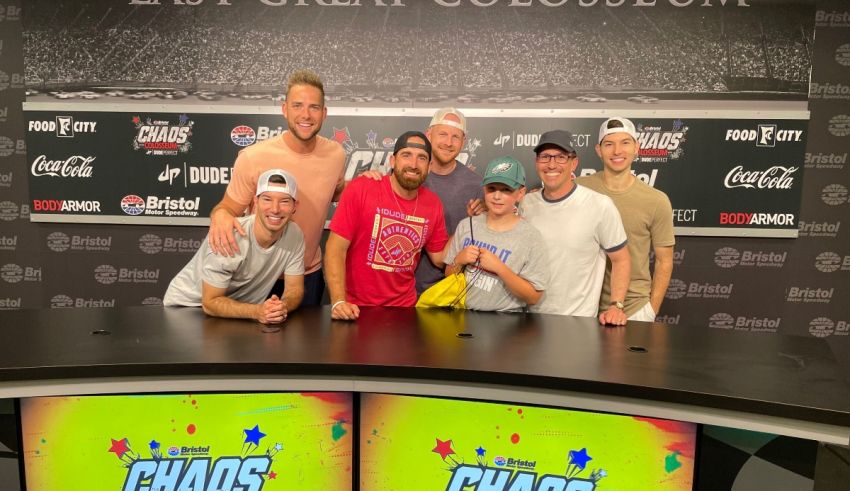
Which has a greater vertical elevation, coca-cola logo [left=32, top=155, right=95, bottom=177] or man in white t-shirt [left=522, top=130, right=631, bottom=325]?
coca-cola logo [left=32, top=155, right=95, bottom=177]

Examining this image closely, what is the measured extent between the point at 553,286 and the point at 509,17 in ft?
7.15

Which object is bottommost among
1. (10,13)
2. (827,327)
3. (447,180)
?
(827,327)

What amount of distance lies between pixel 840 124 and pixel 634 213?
219 cm

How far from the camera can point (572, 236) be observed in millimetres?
2477

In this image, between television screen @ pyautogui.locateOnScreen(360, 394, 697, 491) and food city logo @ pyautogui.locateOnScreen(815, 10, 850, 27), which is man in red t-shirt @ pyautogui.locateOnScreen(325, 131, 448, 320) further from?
food city logo @ pyautogui.locateOnScreen(815, 10, 850, 27)

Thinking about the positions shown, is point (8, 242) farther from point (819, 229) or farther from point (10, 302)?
point (819, 229)

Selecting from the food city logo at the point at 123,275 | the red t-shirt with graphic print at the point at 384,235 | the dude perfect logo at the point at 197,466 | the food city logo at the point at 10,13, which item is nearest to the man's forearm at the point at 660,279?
the red t-shirt with graphic print at the point at 384,235

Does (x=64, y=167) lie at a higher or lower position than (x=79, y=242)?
higher

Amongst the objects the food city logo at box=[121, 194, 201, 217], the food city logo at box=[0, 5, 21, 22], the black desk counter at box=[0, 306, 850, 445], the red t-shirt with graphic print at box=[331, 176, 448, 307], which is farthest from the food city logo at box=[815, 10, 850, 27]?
the food city logo at box=[0, 5, 21, 22]

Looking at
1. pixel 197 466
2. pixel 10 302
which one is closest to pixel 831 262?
pixel 197 466

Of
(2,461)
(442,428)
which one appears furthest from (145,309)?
(442,428)

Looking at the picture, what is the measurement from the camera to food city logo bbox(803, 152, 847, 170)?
3834 millimetres

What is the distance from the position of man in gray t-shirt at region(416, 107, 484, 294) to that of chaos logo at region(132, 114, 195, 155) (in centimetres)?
201

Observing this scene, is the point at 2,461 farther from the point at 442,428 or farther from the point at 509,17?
the point at 509,17
